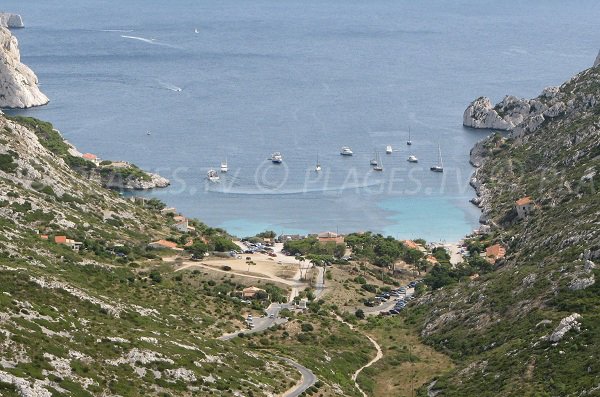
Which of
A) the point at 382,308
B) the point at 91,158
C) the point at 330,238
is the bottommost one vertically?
the point at 382,308

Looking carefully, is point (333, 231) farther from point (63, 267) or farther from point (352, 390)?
point (352, 390)

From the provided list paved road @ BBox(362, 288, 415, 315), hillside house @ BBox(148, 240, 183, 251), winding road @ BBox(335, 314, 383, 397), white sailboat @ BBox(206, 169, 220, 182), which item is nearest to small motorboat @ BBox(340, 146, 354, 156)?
white sailboat @ BBox(206, 169, 220, 182)

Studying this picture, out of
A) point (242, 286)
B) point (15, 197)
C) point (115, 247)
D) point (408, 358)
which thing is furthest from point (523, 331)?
point (15, 197)

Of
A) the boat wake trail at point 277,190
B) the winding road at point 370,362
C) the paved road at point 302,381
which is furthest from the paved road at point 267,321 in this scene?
the boat wake trail at point 277,190

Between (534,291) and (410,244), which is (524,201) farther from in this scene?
(534,291)

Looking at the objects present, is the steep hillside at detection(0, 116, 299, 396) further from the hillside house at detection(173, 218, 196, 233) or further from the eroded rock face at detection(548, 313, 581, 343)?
the eroded rock face at detection(548, 313, 581, 343)

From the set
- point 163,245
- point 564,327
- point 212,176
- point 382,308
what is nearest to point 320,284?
point 382,308
